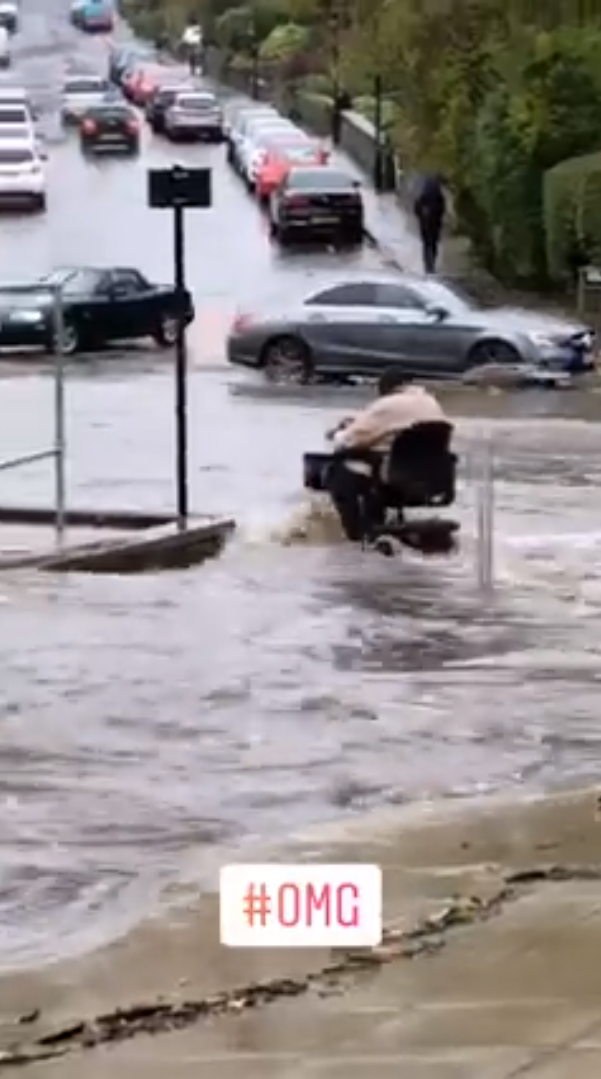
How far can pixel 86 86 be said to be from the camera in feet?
264

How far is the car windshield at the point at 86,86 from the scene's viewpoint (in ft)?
261

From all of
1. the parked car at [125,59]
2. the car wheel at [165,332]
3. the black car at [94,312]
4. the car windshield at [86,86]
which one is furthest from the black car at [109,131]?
the car wheel at [165,332]

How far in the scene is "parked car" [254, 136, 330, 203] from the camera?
57500mm

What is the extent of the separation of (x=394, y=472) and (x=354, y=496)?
335mm

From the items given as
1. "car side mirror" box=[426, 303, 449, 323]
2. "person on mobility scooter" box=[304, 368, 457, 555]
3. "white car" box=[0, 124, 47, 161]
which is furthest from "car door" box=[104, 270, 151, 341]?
"white car" box=[0, 124, 47, 161]

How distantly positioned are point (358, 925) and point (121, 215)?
5166 centimetres

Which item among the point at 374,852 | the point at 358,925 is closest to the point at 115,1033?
the point at 358,925

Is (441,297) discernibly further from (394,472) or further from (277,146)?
(277,146)

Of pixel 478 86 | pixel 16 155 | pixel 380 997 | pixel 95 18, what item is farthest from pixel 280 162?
pixel 95 18

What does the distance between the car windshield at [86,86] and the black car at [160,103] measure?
1789mm

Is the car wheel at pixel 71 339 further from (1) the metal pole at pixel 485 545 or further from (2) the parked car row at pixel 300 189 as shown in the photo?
(1) the metal pole at pixel 485 545

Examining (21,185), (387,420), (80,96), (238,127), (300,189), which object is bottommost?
(80,96)

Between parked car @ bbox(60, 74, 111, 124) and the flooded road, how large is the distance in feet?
169

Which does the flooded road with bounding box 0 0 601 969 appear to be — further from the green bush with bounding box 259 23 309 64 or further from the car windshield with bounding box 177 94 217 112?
the green bush with bounding box 259 23 309 64
